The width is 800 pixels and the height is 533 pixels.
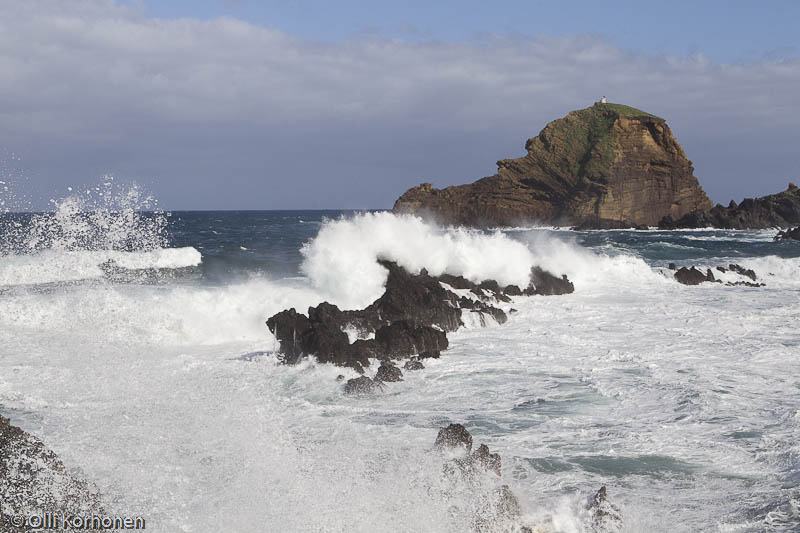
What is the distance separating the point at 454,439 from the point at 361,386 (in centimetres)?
299

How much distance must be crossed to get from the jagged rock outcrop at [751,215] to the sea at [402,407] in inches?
1917

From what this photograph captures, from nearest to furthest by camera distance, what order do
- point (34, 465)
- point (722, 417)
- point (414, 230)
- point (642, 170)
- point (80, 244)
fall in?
1. point (34, 465)
2. point (722, 417)
3. point (414, 230)
4. point (80, 244)
5. point (642, 170)

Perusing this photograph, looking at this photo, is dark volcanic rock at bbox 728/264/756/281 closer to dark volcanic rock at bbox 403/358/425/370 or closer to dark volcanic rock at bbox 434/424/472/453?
dark volcanic rock at bbox 403/358/425/370

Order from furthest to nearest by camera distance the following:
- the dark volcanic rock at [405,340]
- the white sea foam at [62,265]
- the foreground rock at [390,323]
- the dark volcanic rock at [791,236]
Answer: the dark volcanic rock at [791,236]
the white sea foam at [62,265]
the dark volcanic rock at [405,340]
the foreground rock at [390,323]

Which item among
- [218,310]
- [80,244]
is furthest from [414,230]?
[80,244]

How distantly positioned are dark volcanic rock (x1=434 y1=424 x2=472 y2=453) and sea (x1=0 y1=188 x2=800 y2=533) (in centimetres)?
17

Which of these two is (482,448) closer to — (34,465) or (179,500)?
(179,500)

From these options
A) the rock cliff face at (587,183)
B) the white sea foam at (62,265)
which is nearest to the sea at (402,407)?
the white sea foam at (62,265)

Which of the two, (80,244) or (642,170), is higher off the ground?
(642,170)

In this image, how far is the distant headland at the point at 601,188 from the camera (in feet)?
217

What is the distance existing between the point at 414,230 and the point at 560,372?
31.7 feet

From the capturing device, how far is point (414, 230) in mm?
19516

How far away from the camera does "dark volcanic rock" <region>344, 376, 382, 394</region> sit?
9.38 m

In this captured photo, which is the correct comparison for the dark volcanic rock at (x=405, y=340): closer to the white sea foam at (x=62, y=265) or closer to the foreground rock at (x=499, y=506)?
the foreground rock at (x=499, y=506)
